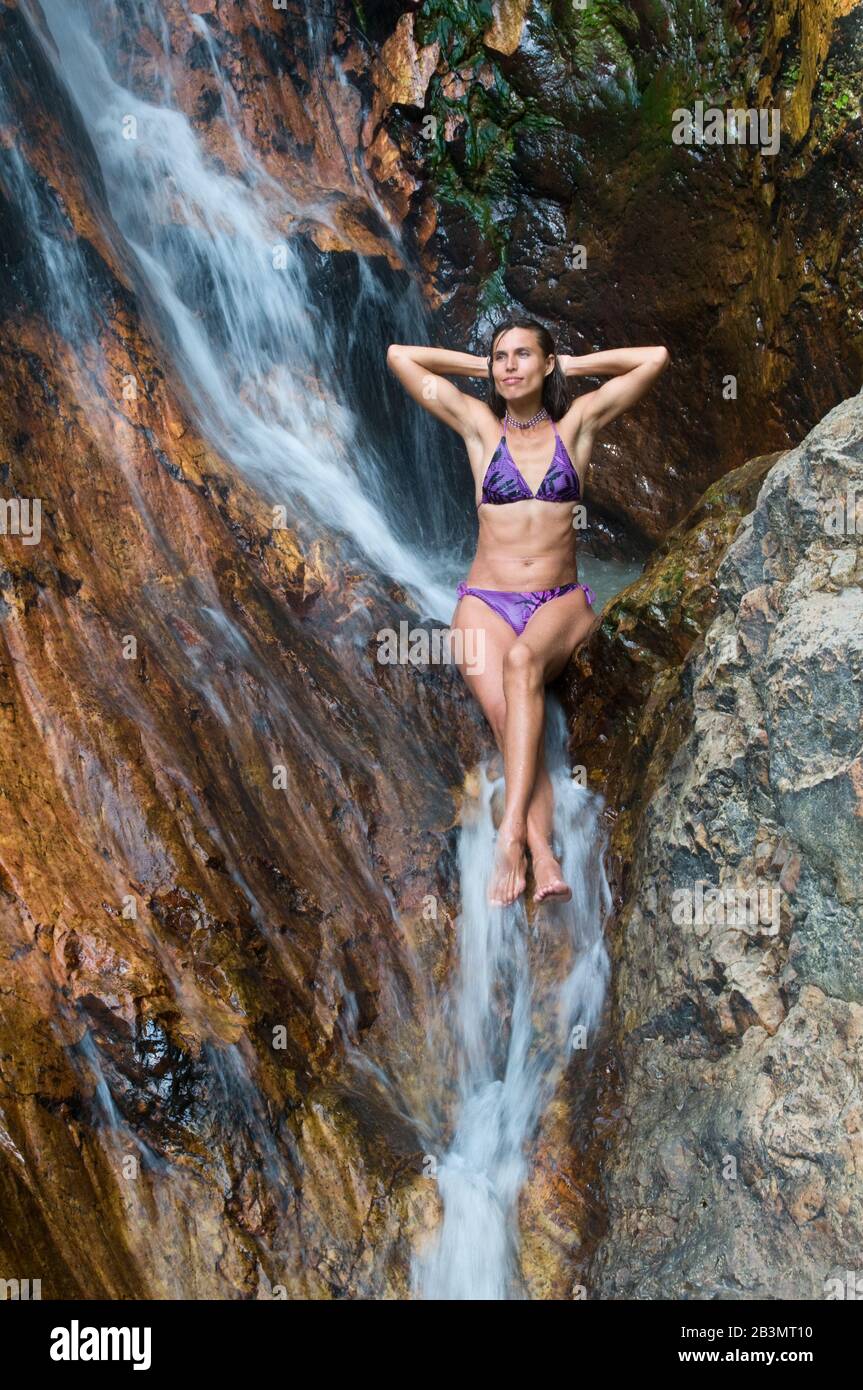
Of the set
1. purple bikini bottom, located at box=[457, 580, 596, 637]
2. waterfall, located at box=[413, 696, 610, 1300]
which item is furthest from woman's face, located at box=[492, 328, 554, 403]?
waterfall, located at box=[413, 696, 610, 1300]

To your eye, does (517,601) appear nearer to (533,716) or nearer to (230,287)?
(533,716)

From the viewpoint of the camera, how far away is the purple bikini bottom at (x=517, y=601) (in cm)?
509

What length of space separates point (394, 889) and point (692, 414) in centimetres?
363

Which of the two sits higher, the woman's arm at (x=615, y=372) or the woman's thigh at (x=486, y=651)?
the woman's arm at (x=615, y=372)

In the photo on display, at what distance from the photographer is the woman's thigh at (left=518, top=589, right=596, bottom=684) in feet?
16.4

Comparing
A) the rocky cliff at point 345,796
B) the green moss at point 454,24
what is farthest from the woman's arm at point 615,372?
the green moss at point 454,24

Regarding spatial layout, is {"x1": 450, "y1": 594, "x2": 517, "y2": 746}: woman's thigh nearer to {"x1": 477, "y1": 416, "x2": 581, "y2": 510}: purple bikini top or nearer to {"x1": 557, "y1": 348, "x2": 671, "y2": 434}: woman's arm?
{"x1": 477, "y1": 416, "x2": 581, "y2": 510}: purple bikini top

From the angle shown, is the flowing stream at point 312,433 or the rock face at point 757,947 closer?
the rock face at point 757,947

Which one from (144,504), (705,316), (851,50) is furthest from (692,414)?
(144,504)

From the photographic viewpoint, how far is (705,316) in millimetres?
6930

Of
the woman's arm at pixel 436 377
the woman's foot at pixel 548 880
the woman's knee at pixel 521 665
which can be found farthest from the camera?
the woman's arm at pixel 436 377

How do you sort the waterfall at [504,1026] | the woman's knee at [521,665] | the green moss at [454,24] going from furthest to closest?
the green moss at [454,24]
the woman's knee at [521,665]
the waterfall at [504,1026]

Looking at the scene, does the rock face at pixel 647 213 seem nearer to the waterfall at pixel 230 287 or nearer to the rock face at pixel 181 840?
the waterfall at pixel 230 287

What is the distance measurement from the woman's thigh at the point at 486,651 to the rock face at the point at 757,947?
756 mm
